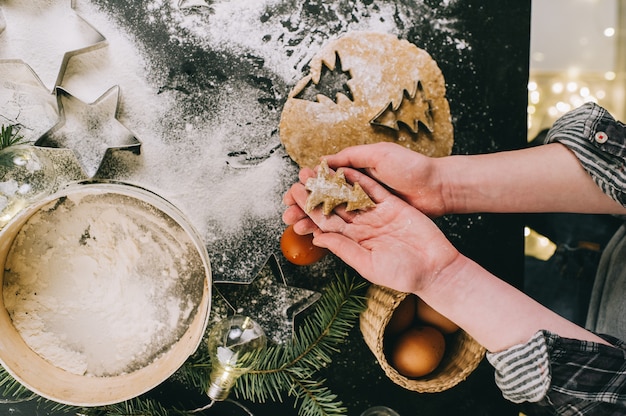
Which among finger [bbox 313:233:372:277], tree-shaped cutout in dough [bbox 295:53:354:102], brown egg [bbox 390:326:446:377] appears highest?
tree-shaped cutout in dough [bbox 295:53:354:102]

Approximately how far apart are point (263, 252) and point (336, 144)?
36cm

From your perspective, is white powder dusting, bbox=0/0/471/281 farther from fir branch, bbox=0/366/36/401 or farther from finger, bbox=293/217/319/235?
fir branch, bbox=0/366/36/401

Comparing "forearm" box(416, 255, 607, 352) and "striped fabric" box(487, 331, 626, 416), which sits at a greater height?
"forearm" box(416, 255, 607, 352)

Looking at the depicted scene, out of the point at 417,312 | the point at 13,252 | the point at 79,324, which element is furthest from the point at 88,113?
the point at 417,312

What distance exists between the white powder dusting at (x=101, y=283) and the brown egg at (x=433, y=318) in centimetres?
55

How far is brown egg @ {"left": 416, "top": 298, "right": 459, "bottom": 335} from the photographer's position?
43.9 inches

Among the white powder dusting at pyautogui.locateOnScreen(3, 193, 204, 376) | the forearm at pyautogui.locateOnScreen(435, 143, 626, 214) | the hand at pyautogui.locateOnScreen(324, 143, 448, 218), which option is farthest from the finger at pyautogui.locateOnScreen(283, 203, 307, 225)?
the forearm at pyautogui.locateOnScreen(435, 143, 626, 214)

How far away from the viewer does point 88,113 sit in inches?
45.2

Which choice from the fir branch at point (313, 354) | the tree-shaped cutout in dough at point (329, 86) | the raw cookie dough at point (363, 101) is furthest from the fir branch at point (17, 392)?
the tree-shaped cutout in dough at point (329, 86)

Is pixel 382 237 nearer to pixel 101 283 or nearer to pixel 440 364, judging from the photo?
pixel 440 364

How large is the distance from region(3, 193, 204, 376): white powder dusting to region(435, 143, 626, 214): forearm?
2.17 feet

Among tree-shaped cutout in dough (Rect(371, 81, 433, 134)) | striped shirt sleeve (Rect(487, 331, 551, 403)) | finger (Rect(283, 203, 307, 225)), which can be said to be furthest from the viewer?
tree-shaped cutout in dough (Rect(371, 81, 433, 134))

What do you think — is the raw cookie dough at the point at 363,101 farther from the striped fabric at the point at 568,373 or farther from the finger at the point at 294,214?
the striped fabric at the point at 568,373

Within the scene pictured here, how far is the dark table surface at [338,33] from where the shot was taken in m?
1.21
